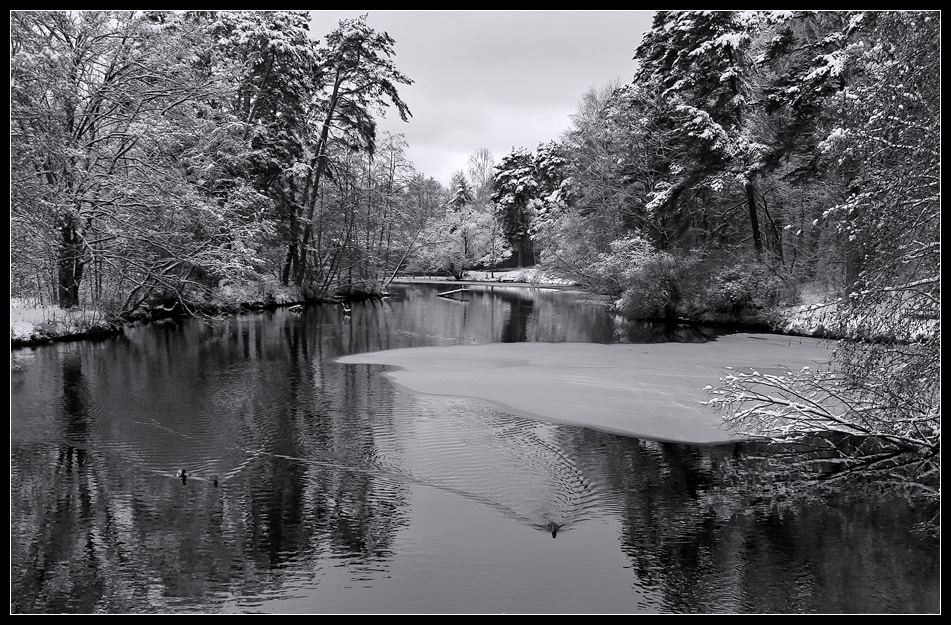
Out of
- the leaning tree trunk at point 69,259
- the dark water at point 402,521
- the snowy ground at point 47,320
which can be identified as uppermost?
the leaning tree trunk at point 69,259

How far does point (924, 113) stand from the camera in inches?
261

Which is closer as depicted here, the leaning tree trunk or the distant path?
the leaning tree trunk

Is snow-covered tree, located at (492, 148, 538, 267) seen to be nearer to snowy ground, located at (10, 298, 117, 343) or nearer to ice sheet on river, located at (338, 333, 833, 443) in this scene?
ice sheet on river, located at (338, 333, 833, 443)

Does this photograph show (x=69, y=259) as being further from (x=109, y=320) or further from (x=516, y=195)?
(x=516, y=195)

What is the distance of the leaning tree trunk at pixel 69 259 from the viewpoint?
61.7 ft

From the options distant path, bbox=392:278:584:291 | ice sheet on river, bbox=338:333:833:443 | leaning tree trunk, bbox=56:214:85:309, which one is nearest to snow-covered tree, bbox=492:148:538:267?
distant path, bbox=392:278:584:291

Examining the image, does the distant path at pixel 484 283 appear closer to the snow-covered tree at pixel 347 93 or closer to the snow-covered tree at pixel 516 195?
the snow-covered tree at pixel 516 195

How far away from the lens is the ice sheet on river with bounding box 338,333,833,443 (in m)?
10.9

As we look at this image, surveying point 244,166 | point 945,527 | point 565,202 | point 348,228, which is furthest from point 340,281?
point 945,527

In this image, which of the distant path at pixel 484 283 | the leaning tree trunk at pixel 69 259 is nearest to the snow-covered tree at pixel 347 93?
the leaning tree trunk at pixel 69 259

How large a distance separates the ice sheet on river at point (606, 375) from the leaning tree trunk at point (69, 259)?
9.07 metres

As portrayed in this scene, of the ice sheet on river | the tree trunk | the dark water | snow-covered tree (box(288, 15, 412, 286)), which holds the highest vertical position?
snow-covered tree (box(288, 15, 412, 286))

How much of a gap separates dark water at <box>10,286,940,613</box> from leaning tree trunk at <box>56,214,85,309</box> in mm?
8637

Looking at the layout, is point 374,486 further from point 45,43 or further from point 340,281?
point 340,281
